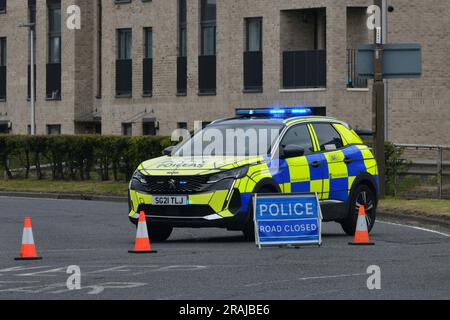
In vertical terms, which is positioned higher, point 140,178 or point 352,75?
point 352,75

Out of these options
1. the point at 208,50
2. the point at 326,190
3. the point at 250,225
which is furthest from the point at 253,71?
the point at 250,225

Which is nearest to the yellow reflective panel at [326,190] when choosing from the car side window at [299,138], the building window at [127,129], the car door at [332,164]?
the car door at [332,164]

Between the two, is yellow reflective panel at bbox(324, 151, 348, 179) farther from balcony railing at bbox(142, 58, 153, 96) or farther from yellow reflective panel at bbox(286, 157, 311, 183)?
balcony railing at bbox(142, 58, 153, 96)

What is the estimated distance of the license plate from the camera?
768 inches

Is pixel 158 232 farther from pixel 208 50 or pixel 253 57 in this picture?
pixel 208 50

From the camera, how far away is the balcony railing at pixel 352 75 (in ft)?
149

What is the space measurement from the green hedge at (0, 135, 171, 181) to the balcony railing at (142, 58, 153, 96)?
34.1 feet

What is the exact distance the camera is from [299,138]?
69.5 feet

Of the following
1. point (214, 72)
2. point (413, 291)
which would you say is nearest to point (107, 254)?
point (413, 291)

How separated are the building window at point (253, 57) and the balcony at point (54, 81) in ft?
37.7

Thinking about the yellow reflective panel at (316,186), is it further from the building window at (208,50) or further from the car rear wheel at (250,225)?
the building window at (208,50)

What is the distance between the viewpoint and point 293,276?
14914mm

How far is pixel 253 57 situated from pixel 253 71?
458 mm
